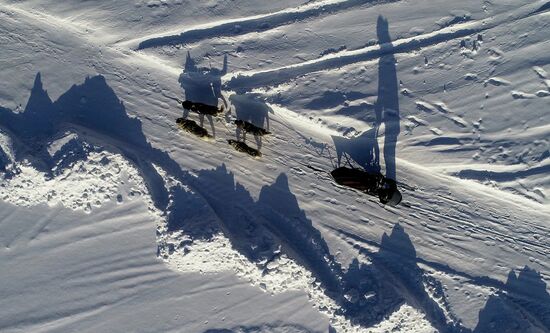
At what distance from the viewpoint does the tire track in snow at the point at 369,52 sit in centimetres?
647

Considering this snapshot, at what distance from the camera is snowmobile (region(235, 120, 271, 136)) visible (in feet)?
21.2

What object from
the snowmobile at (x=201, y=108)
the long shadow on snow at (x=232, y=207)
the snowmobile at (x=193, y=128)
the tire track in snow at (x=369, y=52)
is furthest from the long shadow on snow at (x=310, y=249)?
the tire track in snow at (x=369, y=52)

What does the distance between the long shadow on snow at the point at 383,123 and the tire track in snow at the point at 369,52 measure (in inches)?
6.6

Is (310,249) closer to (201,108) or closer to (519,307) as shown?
(201,108)

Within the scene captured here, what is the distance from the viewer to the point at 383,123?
21.4 feet

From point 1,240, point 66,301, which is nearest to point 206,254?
point 66,301

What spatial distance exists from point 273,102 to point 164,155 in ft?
6.51

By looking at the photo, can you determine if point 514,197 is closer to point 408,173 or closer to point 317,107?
point 408,173

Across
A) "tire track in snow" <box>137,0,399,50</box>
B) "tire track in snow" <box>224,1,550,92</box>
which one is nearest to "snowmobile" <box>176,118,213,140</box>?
"tire track in snow" <box>224,1,550,92</box>

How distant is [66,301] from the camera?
6648 millimetres

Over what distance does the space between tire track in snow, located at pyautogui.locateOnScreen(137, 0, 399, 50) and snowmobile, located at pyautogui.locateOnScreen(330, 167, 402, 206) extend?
102 inches

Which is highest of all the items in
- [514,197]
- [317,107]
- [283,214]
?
A: [317,107]

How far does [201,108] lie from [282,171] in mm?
1637

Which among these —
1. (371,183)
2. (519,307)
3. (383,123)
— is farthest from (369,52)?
(519,307)
